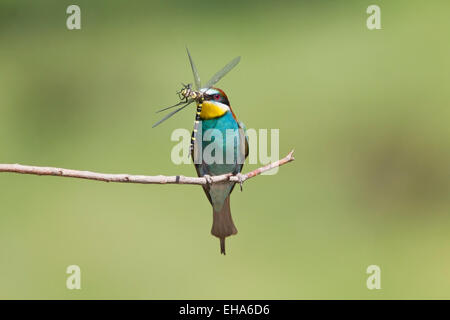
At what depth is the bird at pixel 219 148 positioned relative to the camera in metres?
1.96

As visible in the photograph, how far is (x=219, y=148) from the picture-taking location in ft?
6.63

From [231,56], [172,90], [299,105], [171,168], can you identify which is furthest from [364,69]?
[171,168]

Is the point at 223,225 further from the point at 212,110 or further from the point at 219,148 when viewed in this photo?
the point at 212,110

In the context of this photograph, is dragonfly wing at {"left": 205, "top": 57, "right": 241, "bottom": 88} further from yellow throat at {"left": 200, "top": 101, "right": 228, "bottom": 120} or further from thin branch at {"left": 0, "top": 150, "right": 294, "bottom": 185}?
thin branch at {"left": 0, "top": 150, "right": 294, "bottom": 185}

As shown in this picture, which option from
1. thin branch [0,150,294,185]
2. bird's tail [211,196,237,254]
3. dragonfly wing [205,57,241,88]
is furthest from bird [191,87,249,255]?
thin branch [0,150,294,185]

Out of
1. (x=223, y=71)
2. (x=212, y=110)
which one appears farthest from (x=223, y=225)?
(x=223, y=71)

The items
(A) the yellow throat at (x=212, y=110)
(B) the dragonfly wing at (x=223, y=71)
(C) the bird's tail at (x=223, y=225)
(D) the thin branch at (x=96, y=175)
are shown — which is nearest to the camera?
(D) the thin branch at (x=96, y=175)

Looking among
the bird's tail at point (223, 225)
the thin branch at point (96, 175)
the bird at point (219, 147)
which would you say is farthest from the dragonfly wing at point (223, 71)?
the bird's tail at point (223, 225)

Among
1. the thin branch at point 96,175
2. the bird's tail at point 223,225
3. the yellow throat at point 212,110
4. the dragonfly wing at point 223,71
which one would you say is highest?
the dragonfly wing at point 223,71

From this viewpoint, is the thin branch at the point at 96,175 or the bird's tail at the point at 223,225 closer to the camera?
the thin branch at the point at 96,175

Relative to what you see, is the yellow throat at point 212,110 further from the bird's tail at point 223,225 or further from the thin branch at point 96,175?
the thin branch at point 96,175

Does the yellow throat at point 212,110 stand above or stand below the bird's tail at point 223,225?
above

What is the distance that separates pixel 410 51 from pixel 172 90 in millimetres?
1843

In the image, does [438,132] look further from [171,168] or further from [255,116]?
[171,168]
